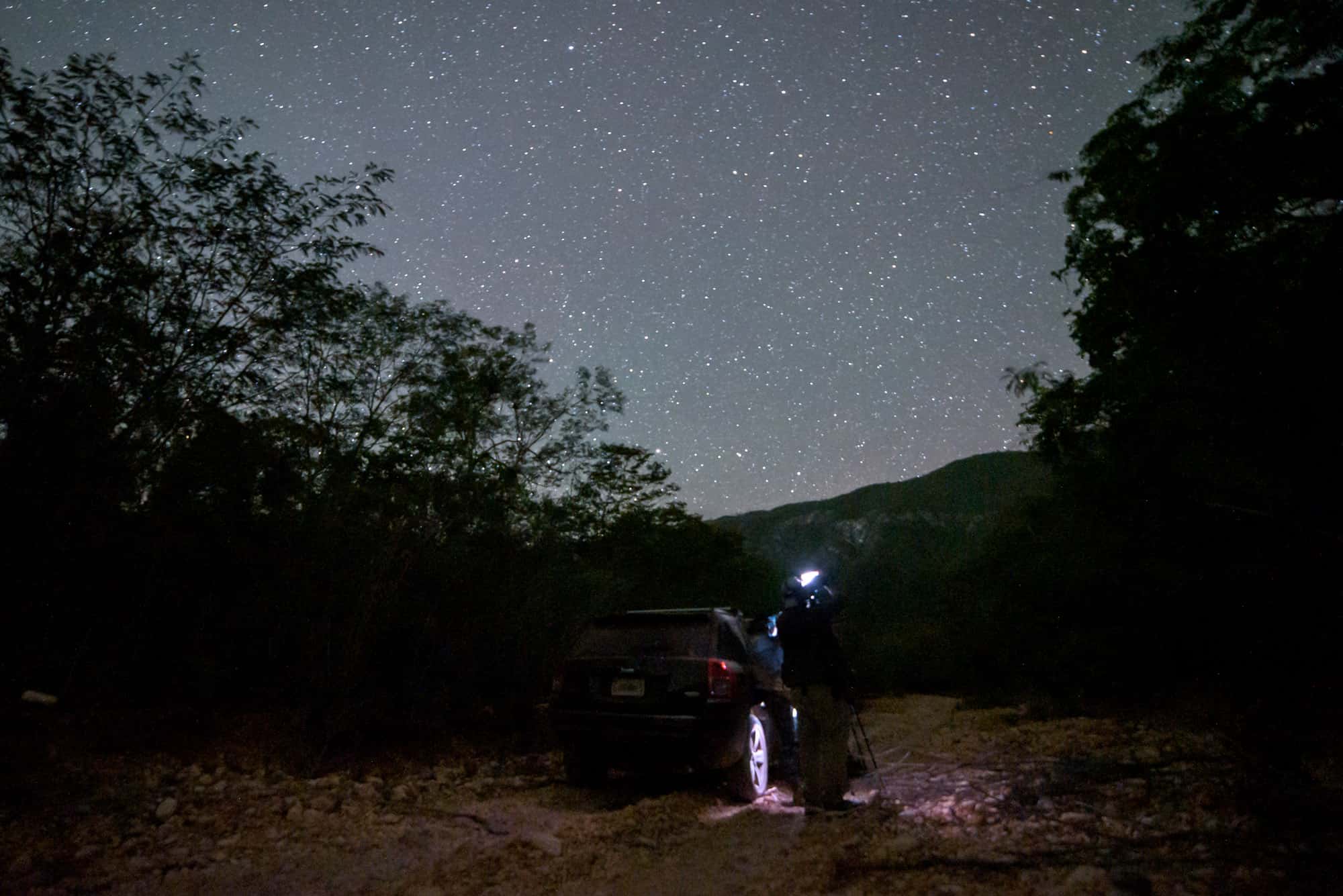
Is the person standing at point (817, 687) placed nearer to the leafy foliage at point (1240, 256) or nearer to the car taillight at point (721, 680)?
the car taillight at point (721, 680)

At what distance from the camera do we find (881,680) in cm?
2644

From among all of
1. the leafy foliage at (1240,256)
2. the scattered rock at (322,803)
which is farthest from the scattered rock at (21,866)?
the leafy foliage at (1240,256)

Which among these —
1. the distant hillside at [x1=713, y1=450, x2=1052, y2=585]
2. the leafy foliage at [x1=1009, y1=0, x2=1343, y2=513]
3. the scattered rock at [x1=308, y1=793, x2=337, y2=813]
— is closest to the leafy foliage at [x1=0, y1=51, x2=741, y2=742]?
the scattered rock at [x1=308, y1=793, x2=337, y2=813]

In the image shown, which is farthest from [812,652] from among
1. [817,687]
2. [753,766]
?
[753,766]

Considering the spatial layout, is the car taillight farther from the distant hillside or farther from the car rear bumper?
the distant hillside

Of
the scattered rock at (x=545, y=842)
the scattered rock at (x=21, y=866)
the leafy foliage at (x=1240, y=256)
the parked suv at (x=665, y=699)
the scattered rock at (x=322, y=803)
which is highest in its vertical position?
the leafy foliage at (x=1240, y=256)

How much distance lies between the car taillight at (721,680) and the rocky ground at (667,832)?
37.0 inches

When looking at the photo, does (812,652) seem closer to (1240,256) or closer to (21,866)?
(21,866)

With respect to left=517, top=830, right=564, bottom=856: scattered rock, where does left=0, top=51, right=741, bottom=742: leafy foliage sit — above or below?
above

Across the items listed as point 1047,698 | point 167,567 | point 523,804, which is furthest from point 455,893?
point 1047,698

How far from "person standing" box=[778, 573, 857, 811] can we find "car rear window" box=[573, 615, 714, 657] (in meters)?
0.73

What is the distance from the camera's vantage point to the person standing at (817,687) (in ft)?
21.0

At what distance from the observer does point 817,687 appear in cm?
664

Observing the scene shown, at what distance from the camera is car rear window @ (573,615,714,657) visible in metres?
7.01
